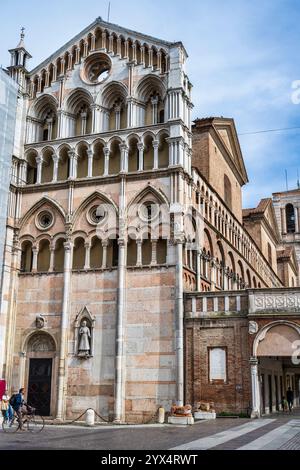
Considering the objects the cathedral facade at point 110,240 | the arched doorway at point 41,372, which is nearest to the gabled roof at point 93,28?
the cathedral facade at point 110,240

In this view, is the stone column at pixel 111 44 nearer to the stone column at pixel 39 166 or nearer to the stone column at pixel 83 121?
the stone column at pixel 83 121

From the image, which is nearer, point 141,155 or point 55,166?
point 141,155

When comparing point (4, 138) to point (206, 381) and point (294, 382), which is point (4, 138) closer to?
point (206, 381)

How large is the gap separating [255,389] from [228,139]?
81.0 feet

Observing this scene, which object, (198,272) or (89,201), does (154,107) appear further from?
(198,272)

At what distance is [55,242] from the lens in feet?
105

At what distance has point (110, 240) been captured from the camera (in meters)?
31.0

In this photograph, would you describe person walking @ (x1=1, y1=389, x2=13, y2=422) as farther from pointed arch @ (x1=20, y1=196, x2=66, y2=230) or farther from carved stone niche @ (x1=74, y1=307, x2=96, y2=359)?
pointed arch @ (x1=20, y1=196, x2=66, y2=230)

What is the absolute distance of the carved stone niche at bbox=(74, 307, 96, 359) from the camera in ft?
95.4

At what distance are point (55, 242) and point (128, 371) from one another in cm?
851

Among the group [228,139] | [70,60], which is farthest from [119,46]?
[228,139]

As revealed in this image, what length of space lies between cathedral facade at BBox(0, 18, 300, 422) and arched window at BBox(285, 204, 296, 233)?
176 ft

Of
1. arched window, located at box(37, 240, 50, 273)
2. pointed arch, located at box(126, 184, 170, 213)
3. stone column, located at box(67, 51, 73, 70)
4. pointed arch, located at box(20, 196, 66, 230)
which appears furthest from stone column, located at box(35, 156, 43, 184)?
pointed arch, located at box(126, 184, 170, 213)
